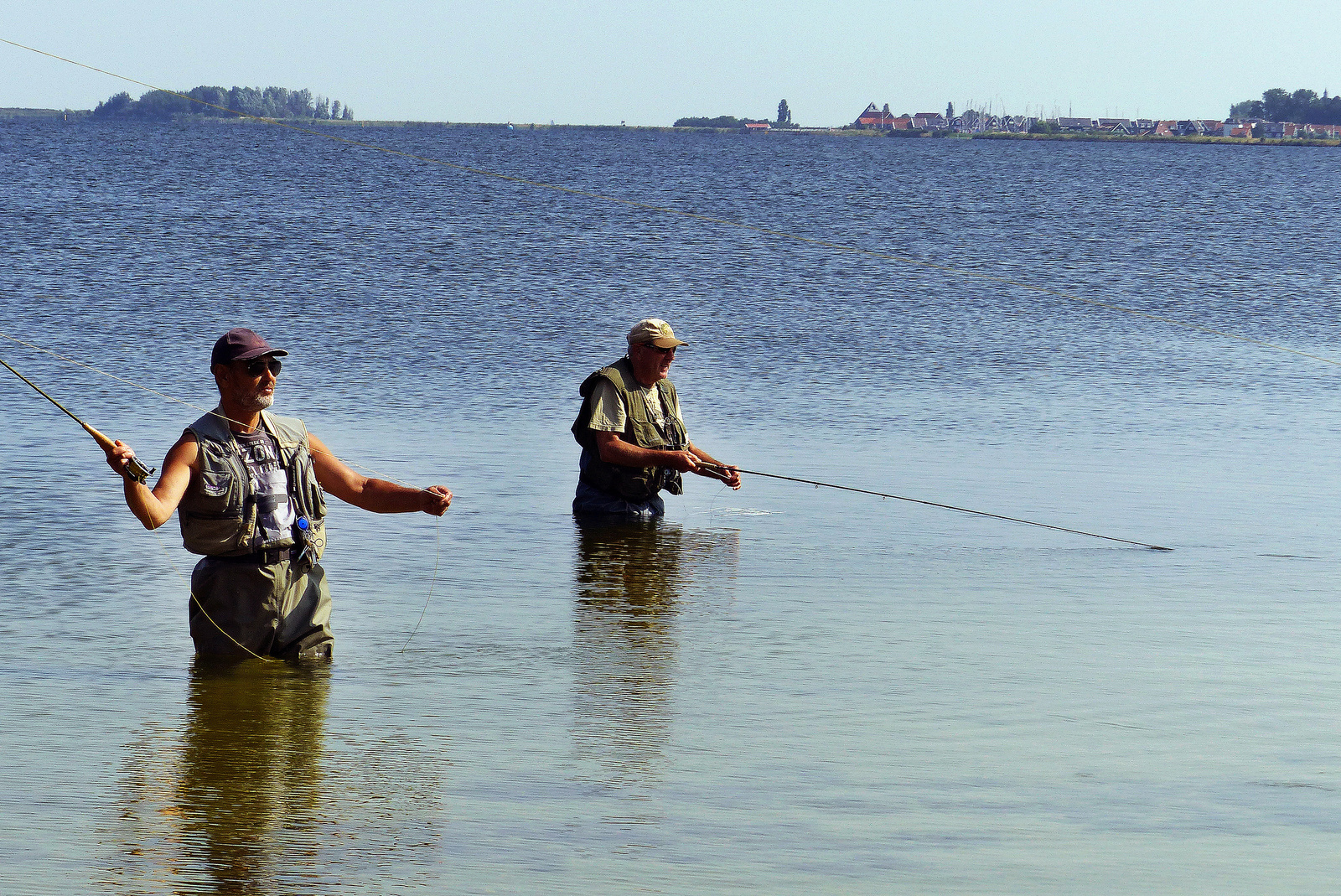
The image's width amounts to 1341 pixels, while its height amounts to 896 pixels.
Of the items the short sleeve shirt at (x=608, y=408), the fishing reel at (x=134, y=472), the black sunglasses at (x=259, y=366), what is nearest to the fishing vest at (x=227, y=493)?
the black sunglasses at (x=259, y=366)

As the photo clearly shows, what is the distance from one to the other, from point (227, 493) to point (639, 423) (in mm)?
3370

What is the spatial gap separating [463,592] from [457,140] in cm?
12305

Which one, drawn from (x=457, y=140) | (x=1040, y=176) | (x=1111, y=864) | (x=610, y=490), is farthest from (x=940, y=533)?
(x=457, y=140)

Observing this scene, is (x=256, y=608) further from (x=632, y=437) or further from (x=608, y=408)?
(x=632, y=437)

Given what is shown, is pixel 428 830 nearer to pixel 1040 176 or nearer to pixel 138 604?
pixel 138 604

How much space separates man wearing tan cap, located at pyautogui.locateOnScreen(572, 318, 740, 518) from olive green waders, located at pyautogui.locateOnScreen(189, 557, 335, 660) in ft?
9.06

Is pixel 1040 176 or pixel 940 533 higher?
pixel 1040 176

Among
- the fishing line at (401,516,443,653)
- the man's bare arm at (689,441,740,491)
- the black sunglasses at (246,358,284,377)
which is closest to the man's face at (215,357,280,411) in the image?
the black sunglasses at (246,358,284,377)

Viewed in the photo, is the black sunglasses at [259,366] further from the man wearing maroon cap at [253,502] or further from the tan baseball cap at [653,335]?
the tan baseball cap at [653,335]

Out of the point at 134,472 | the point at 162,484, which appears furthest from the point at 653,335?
the point at 134,472

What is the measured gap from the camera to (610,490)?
28.3 feet

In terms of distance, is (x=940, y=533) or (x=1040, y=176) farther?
(x=1040, y=176)

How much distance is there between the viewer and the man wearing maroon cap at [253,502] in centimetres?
502

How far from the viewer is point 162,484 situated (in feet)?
15.9
